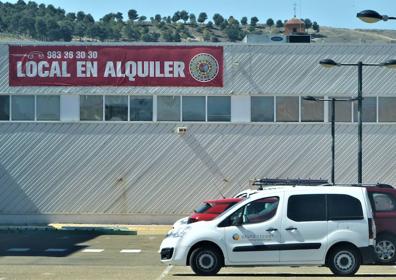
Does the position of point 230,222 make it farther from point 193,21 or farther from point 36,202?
point 193,21

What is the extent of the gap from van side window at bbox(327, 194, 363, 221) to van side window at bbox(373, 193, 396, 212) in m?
3.46

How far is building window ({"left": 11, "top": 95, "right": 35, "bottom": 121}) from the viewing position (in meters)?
34.5

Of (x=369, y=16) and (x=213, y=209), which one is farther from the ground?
(x=369, y=16)

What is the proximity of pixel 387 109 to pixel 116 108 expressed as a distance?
11.3 meters

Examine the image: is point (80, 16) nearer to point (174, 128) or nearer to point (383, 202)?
point (174, 128)

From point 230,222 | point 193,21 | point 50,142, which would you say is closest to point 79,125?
point 50,142

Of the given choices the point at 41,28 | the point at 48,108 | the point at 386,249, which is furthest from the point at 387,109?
the point at 41,28

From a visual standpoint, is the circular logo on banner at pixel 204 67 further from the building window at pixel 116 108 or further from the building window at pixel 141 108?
the building window at pixel 116 108

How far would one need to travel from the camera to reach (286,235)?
16344 mm

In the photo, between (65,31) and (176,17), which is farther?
(176,17)

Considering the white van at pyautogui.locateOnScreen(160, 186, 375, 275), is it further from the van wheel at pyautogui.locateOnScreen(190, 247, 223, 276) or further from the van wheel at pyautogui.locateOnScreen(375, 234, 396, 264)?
the van wheel at pyautogui.locateOnScreen(375, 234, 396, 264)

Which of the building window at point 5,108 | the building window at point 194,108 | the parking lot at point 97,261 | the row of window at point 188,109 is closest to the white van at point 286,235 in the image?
the parking lot at point 97,261

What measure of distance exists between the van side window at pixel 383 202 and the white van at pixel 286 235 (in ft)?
11.1

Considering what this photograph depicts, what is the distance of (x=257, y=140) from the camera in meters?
33.8
